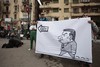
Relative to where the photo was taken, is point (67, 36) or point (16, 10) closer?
point (67, 36)

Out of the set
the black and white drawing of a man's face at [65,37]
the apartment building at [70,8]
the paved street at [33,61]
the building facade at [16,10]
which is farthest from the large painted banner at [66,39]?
the building facade at [16,10]

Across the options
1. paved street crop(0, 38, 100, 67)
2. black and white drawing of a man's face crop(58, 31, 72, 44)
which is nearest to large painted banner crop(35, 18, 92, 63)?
black and white drawing of a man's face crop(58, 31, 72, 44)

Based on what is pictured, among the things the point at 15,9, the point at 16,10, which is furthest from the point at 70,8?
the point at 15,9

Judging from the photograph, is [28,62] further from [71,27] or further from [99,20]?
[99,20]

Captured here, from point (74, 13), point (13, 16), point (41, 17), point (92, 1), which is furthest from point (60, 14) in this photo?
point (41, 17)

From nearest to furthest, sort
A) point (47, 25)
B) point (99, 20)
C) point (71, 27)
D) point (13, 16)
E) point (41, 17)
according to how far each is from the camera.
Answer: point (71, 27) < point (47, 25) < point (41, 17) < point (99, 20) < point (13, 16)

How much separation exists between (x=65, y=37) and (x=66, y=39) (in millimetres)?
99

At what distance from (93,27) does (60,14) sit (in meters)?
62.3

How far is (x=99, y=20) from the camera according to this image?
225 feet

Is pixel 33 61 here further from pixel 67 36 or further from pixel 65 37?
Result: pixel 67 36

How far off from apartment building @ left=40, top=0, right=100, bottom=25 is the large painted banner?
58054 millimetres

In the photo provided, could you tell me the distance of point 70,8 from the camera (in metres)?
69.8

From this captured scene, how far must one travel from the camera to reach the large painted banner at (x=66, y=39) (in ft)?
27.1

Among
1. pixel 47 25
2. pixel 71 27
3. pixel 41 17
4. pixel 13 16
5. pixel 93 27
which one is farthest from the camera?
pixel 13 16
